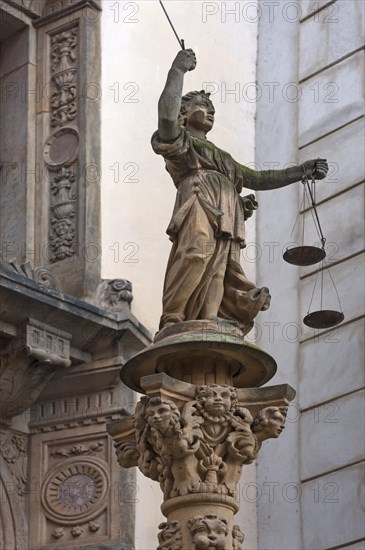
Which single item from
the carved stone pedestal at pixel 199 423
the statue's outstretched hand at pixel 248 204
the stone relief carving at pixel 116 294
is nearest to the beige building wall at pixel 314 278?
the stone relief carving at pixel 116 294

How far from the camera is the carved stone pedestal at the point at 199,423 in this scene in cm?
786

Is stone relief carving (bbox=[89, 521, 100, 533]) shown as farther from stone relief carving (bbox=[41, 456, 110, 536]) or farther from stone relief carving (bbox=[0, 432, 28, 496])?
stone relief carving (bbox=[0, 432, 28, 496])

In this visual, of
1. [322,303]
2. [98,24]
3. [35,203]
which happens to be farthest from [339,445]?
[98,24]

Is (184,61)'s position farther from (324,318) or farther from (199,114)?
(324,318)

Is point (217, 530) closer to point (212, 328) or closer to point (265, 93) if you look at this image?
point (212, 328)

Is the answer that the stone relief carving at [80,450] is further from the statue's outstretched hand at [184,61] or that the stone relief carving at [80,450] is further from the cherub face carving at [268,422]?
the statue's outstretched hand at [184,61]

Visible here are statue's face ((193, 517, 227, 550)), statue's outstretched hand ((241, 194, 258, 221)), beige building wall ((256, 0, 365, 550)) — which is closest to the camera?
statue's face ((193, 517, 227, 550))

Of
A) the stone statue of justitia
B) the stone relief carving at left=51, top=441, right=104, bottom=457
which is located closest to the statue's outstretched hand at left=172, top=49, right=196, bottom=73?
the stone statue of justitia

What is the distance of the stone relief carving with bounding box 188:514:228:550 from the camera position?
7730mm

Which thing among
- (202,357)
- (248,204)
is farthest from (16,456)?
(202,357)

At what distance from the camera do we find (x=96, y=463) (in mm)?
11555

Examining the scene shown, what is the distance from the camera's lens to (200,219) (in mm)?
8586

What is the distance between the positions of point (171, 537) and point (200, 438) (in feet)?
1.65

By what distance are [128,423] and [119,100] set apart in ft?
16.0
